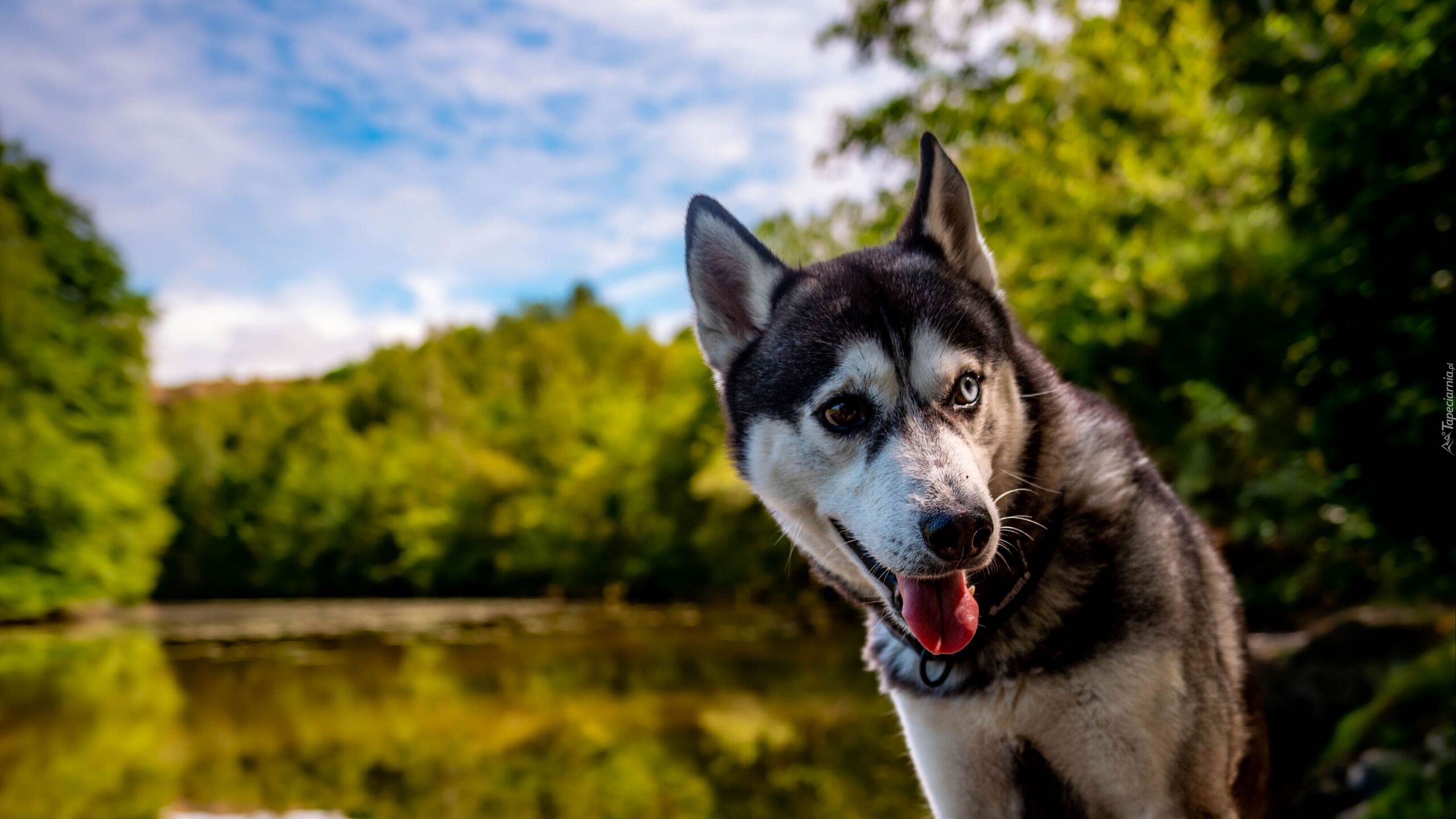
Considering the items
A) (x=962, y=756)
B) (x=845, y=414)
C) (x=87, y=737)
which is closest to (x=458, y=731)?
(x=87, y=737)

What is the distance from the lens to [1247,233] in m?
8.99

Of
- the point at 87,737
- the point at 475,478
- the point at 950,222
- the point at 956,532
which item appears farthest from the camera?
the point at 475,478

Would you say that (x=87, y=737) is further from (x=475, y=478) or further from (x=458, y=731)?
(x=475, y=478)

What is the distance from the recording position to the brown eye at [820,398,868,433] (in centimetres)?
270

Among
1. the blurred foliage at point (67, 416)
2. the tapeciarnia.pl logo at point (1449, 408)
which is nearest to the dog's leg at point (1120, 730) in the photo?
the tapeciarnia.pl logo at point (1449, 408)

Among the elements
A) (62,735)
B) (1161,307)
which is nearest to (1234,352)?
(1161,307)

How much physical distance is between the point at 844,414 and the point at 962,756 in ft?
3.05

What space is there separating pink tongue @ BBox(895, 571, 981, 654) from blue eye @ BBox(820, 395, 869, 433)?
1.37 feet

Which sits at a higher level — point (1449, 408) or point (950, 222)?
point (950, 222)

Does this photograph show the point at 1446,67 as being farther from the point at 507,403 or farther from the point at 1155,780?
the point at 507,403

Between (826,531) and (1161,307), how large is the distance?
7829 mm

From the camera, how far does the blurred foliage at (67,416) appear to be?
29188mm

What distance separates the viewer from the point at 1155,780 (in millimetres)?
2496

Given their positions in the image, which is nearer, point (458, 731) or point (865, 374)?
point (865, 374)
